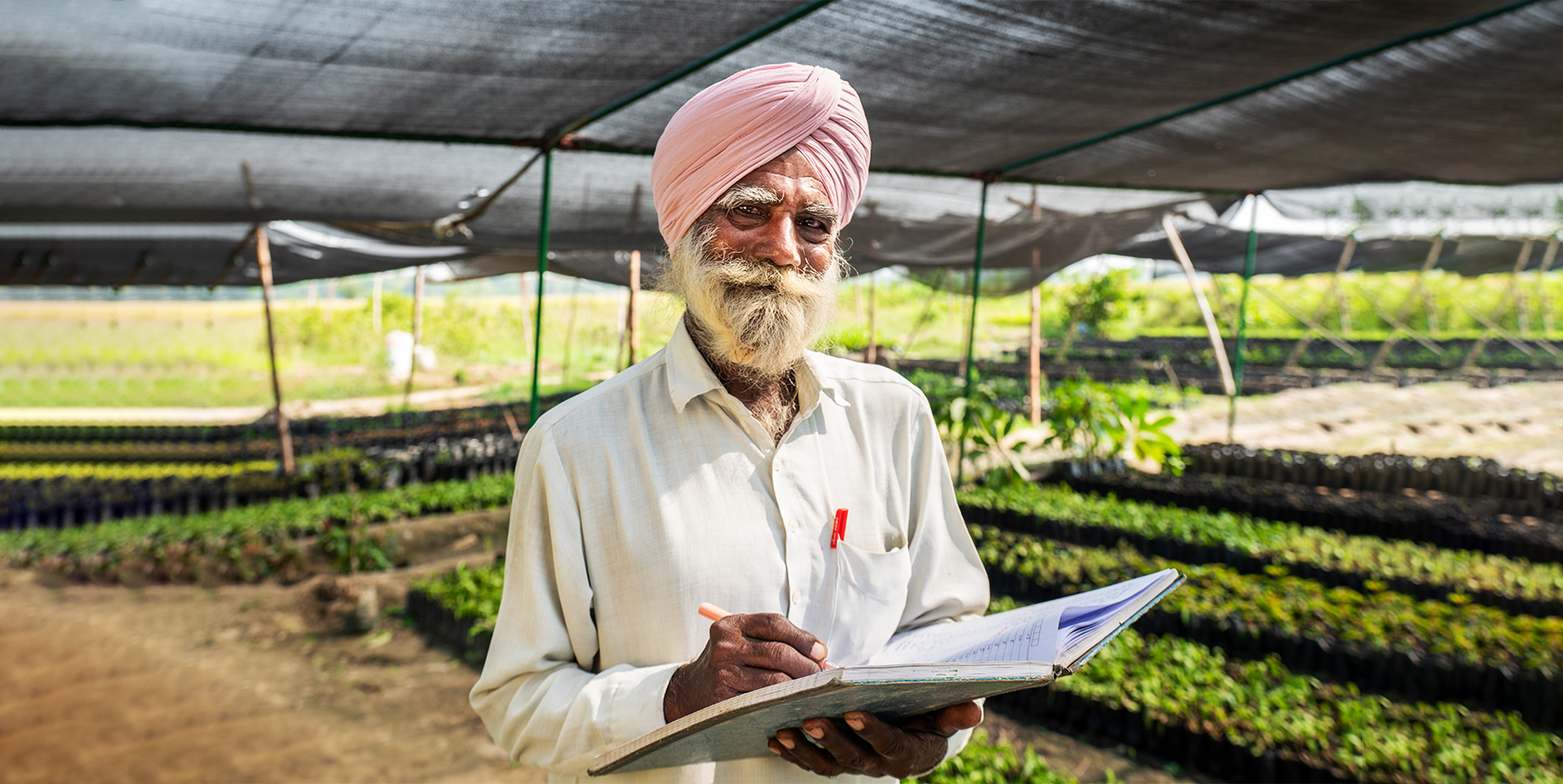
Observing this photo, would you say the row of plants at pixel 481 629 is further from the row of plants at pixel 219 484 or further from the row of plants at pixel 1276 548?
the row of plants at pixel 219 484

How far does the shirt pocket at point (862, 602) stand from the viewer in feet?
3.94

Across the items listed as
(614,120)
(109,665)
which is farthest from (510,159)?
(109,665)

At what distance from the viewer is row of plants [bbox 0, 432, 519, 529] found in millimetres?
6852

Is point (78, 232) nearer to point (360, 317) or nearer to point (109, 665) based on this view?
point (109, 665)

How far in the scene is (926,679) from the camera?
76 cm

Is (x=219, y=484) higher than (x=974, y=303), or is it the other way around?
(x=974, y=303)

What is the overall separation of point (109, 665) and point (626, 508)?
4673 millimetres

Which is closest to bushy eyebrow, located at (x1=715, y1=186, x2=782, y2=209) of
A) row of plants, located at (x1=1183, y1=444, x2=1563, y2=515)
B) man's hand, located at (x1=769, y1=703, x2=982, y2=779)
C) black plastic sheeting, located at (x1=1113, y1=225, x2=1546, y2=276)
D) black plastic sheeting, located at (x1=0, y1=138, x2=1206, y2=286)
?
man's hand, located at (x1=769, y1=703, x2=982, y2=779)

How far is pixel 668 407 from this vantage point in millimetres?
1225

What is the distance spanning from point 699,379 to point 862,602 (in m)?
0.39

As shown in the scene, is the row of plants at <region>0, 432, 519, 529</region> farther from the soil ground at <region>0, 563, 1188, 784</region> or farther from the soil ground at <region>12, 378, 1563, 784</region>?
the soil ground at <region>0, 563, 1188, 784</region>

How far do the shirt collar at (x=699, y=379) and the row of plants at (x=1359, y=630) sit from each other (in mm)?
3550

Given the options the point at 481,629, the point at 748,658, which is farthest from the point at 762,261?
the point at 481,629

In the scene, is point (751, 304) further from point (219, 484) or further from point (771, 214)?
point (219, 484)
